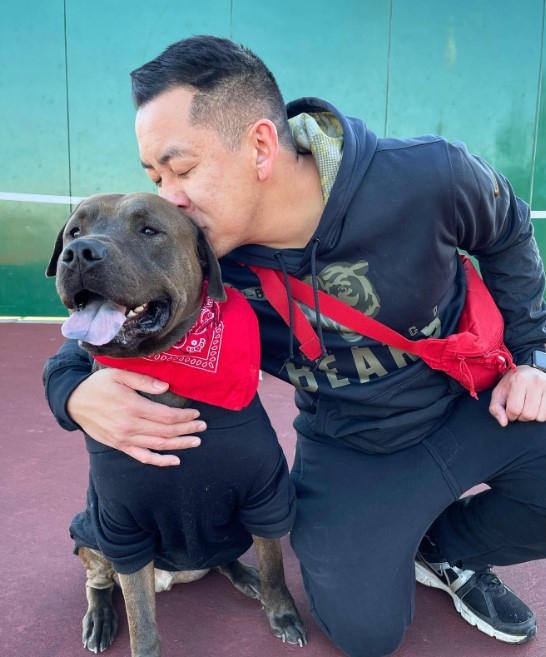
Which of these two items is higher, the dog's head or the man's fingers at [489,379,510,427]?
the dog's head

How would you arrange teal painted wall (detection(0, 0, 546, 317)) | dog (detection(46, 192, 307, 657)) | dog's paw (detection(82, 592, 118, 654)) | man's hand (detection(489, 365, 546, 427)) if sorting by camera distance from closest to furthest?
1. dog (detection(46, 192, 307, 657))
2. dog's paw (detection(82, 592, 118, 654))
3. man's hand (detection(489, 365, 546, 427))
4. teal painted wall (detection(0, 0, 546, 317))

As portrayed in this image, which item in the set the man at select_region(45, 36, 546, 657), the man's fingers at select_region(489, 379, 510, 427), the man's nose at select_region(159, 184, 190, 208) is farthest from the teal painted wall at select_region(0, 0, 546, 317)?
the man's fingers at select_region(489, 379, 510, 427)

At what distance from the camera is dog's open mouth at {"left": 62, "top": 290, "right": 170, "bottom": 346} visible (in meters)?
1.73

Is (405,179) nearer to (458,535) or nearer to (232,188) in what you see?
(232,188)

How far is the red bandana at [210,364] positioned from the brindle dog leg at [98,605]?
732 millimetres

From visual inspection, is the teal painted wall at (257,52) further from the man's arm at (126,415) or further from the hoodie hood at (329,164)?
the man's arm at (126,415)

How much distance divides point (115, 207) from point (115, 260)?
1.09ft

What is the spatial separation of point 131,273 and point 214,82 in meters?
0.73

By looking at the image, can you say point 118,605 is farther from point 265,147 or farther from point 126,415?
point 265,147

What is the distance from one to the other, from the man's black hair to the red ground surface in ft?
5.54

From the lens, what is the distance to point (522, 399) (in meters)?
2.26

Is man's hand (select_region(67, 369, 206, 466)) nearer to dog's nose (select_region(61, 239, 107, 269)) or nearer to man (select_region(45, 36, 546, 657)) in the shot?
man (select_region(45, 36, 546, 657))

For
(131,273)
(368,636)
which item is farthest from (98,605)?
(131,273)

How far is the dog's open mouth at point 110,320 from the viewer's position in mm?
1732
